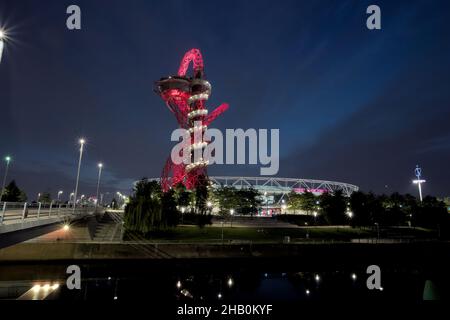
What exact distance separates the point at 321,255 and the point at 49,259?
102 ft

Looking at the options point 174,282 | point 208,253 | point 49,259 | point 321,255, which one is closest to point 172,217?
point 208,253

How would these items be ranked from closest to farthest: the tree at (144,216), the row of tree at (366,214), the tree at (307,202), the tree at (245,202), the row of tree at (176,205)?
1. the tree at (144,216)
2. the row of tree at (176,205)
3. the row of tree at (366,214)
4. the tree at (245,202)
5. the tree at (307,202)

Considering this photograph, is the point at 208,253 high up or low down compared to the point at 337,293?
up

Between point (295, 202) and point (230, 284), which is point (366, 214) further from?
point (230, 284)

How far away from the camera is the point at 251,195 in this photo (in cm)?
6388

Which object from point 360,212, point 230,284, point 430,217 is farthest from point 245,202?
point 430,217

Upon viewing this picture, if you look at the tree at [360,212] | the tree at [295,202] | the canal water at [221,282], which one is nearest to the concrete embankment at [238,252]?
the canal water at [221,282]

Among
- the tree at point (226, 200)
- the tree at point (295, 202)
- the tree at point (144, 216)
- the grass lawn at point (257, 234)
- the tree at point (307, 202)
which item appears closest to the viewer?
the tree at point (144, 216)

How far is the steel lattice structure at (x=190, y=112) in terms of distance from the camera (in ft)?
222

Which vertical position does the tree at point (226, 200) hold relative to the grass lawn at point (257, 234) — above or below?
above

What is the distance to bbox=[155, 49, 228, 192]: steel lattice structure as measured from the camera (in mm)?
67812

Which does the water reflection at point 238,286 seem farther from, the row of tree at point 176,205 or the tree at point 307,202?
the tree at point 307,202
